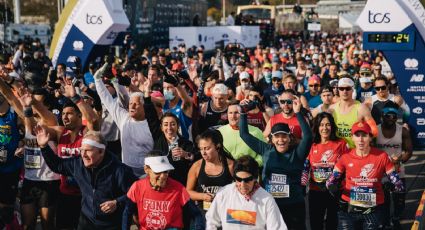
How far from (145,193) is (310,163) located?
2.45m

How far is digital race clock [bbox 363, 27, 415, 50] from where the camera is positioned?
12.3m

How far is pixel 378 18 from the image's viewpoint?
12.3 metres

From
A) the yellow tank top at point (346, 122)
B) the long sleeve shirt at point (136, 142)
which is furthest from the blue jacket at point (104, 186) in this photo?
the yellow tank top at point (346, 122)

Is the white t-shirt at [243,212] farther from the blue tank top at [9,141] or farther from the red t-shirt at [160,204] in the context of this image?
the blue tank top at [9,141]

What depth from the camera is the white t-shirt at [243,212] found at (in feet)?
16.4

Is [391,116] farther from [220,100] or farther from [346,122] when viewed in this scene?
[220,100]

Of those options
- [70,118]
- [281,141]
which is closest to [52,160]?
[70,118]

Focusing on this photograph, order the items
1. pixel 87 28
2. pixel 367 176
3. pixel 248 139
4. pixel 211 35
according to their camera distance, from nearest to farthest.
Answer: pixel 367 176, pixel 248 139, pixel 87 28, pixel 211 35

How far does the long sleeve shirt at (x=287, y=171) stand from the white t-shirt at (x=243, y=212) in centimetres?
109

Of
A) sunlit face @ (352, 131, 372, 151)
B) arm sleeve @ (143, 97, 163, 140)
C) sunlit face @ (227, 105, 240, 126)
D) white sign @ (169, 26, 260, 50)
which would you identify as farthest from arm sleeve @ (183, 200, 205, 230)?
white sign @ (169, 26, 260, 50)

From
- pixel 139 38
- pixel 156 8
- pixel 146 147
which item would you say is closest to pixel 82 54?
pixel 146 147

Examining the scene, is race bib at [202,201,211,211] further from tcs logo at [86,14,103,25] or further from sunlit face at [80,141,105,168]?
tcs logo at [86,14,103,25]

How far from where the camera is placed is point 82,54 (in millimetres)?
13992

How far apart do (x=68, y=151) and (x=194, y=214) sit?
6.90 feet
